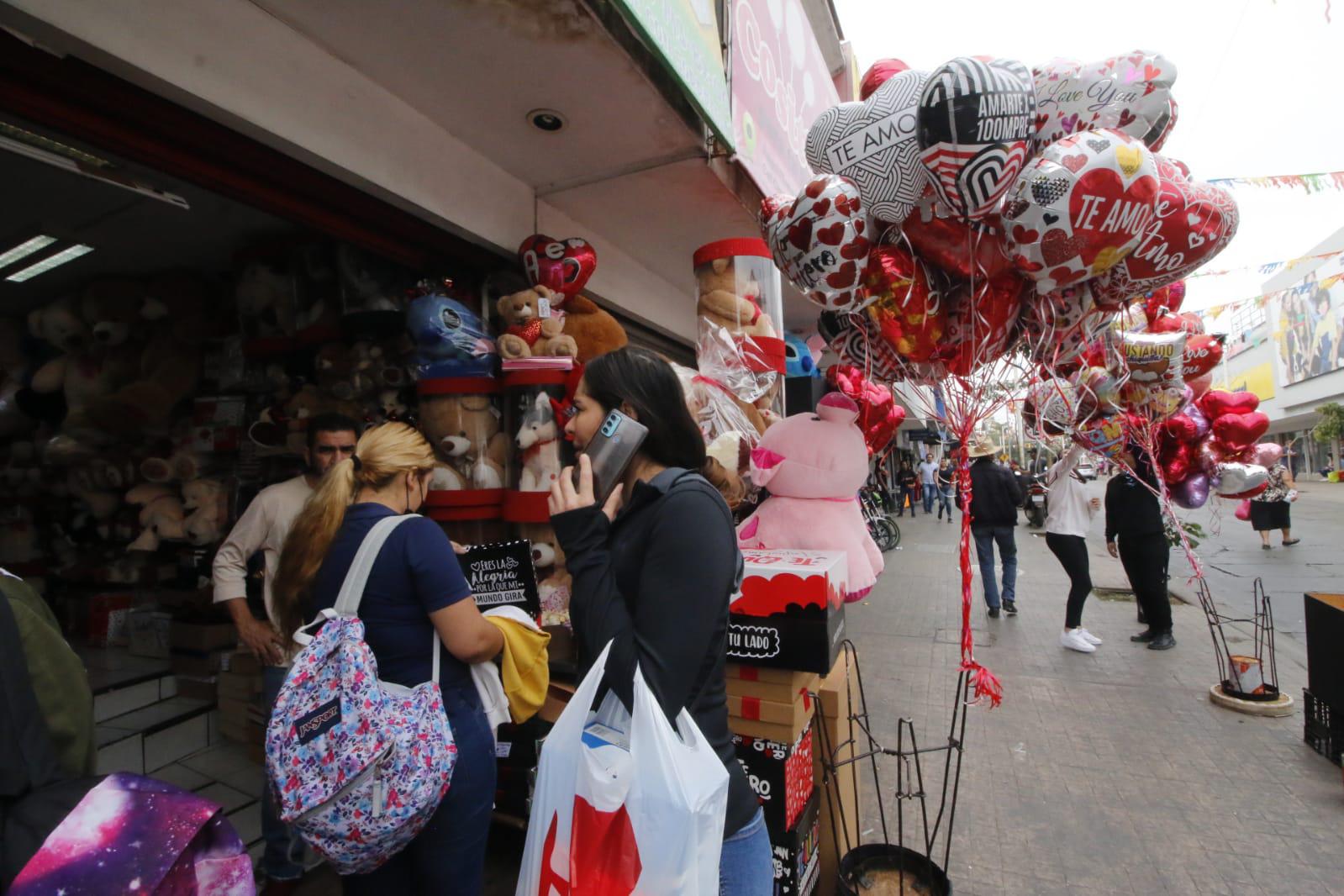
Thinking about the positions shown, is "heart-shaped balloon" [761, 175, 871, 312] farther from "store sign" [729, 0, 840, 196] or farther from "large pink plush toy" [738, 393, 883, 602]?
"store sign" [729, 0, 840, 196]

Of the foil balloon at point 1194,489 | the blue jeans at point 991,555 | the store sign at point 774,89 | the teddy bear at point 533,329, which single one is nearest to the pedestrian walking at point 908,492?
the blue jeans at point 991,555

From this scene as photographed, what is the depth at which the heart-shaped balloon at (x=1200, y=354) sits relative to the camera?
13.4 ft

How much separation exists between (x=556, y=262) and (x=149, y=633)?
3.65 m

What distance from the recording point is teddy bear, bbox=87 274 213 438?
3.83 metres

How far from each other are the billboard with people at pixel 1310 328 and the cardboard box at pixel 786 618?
3728 centimetres

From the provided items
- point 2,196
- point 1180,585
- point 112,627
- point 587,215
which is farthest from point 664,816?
point 1180,585

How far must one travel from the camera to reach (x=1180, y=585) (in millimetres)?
8836

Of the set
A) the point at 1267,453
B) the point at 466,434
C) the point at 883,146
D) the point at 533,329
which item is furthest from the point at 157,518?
the point at 1267,453

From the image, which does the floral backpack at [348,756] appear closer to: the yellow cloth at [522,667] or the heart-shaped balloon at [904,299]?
the yellow cloth at [522,667]

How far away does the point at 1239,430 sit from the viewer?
493cm

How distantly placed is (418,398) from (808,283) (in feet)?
7.10

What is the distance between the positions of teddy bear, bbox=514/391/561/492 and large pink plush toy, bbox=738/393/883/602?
1.04 m

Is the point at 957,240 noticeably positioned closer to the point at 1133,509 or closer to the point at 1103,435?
the point at 1103,435

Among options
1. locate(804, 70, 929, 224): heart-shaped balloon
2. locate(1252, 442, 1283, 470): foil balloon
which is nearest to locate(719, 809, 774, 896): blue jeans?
locate(804, 70, 929, 224): heart-shaped balloon
